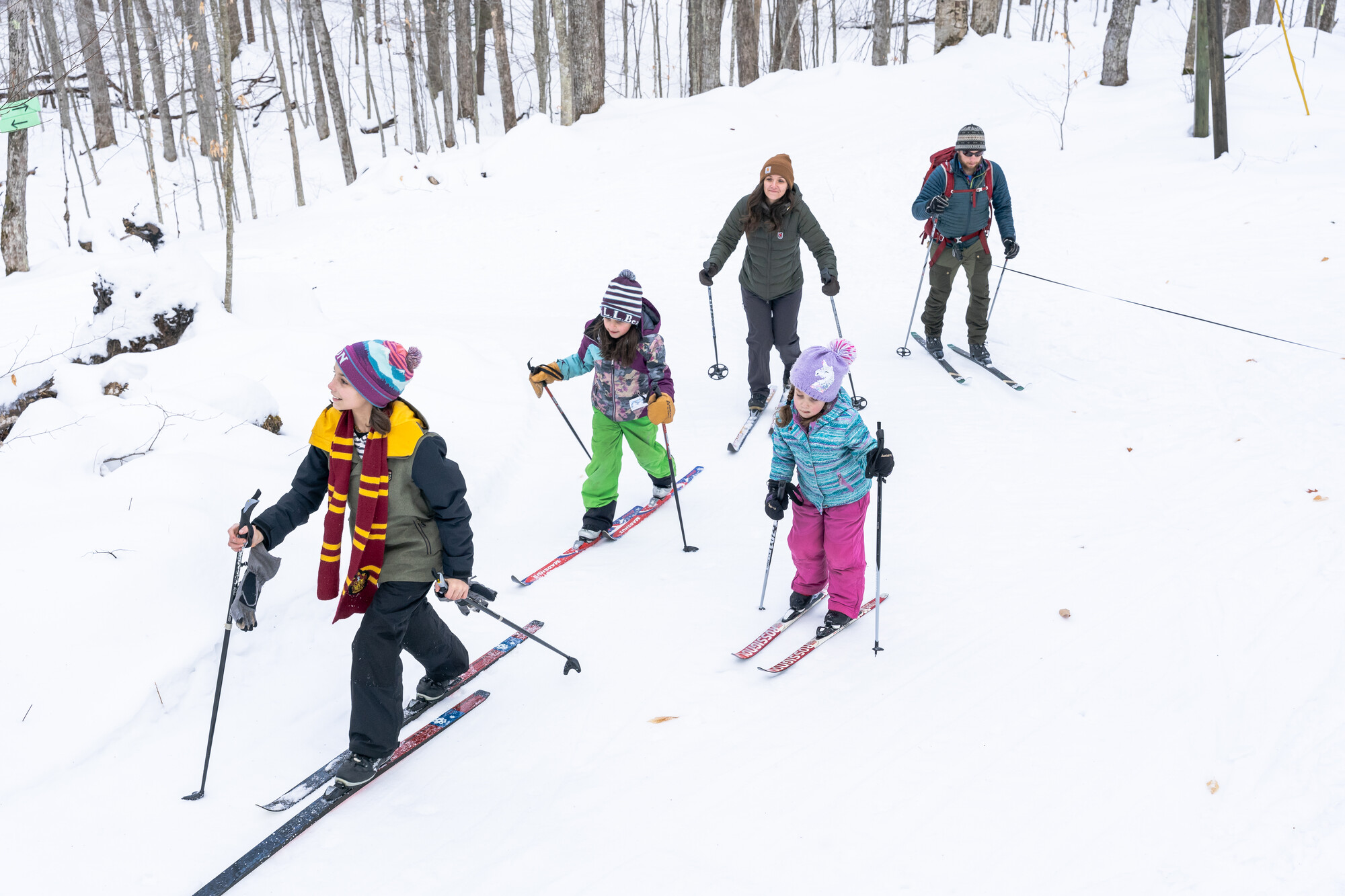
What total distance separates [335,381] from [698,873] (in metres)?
2.11

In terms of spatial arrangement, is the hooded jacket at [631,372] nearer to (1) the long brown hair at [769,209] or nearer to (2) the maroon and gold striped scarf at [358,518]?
(1) the long brown hair at [769,209]

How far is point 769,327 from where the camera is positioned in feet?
22.2

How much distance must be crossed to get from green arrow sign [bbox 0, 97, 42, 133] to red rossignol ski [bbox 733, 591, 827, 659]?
275 inches

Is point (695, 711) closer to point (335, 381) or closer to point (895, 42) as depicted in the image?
point (335, 381)

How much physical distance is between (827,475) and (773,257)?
2.95 m

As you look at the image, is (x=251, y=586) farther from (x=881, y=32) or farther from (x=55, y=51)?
(x=881, y=32)

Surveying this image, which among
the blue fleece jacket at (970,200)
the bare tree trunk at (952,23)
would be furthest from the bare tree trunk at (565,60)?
the blue fleece jacket at (970,200)

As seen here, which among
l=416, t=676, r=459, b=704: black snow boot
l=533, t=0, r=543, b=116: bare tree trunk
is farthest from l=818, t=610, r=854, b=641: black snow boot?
l=533, t=0, r=543, b=116: bare tree trunk

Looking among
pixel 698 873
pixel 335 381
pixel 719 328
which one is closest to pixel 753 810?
pixel 698 873

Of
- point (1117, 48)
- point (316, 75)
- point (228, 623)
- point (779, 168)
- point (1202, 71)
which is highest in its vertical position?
point (316, 75)

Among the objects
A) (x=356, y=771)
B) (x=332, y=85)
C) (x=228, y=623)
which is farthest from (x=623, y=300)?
(x=332, y=85)

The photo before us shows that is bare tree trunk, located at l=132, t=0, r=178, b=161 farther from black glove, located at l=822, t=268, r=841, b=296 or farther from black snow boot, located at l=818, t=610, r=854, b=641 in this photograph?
black snow boot, located at l=818, t=610, r=854, b=641

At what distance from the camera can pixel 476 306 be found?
9820 millimetres

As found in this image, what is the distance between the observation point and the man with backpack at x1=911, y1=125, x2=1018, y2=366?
687cm
